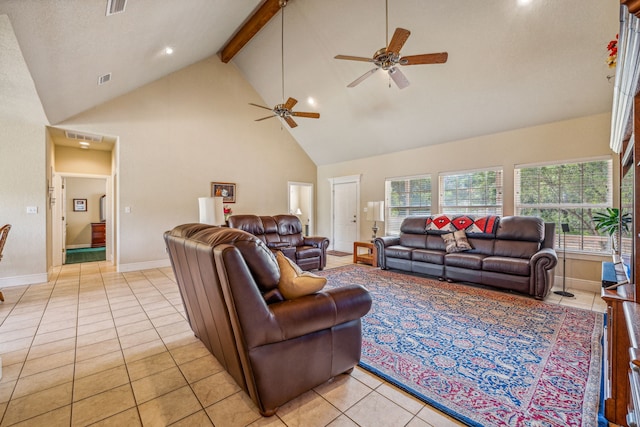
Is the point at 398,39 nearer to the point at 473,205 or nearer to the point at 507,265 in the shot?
the point at 507,265

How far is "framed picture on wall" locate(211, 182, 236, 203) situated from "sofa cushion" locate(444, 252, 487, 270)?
16.0ft

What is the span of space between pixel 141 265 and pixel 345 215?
195 inches

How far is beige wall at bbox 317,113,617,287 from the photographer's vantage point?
12.7ft

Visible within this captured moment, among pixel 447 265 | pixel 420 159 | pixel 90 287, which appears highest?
pixel 420 159

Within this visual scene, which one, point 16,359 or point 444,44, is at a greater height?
point 444,44

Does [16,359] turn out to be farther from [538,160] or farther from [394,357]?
[538,160]

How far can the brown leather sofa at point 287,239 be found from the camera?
503 centimetres

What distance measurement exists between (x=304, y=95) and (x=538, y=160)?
4.73 m

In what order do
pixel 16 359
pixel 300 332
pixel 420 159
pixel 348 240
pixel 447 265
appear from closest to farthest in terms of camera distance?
1. pixel 300 332
2. pixel 16 359
3. pixel 447 265
4. pixel 420 159
5. pixel 348 240

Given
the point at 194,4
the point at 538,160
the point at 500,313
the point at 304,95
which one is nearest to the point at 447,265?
the point at 500,313

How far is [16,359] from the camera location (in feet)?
6.93

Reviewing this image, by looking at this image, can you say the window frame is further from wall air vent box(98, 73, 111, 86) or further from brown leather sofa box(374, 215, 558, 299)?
wall air vent box(98, 73, 111, 86)

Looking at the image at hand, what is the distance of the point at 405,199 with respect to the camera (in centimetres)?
622

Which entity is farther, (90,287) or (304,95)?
(304,95)
